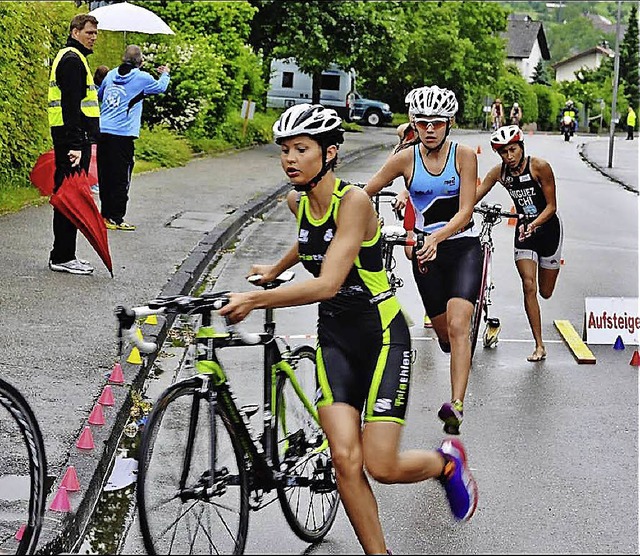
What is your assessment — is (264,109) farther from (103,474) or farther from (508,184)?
(103,474)

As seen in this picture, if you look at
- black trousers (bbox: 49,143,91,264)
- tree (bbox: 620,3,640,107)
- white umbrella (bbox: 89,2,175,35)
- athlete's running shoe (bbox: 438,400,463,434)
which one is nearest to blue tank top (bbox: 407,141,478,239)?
athlete's running shoe (bbox: 438,400,463,434)

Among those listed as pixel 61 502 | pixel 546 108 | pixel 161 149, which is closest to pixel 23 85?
pixel 161 149

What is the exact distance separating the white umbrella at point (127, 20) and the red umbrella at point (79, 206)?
763 cm

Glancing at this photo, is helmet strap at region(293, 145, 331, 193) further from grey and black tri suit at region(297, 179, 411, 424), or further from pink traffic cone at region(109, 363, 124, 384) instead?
pink traffic cone at region(109, 363, 124, 384)

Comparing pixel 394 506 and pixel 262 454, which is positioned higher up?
pixel 262 454

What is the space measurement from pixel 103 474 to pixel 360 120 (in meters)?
54.6

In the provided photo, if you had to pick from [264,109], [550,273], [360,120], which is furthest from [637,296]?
[360,120]

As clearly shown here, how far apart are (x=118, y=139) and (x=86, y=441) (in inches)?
340

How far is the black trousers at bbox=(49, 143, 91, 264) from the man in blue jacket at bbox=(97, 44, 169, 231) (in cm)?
293

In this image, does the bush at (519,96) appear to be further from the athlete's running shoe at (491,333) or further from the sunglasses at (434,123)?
the sunglasses at (434,123)

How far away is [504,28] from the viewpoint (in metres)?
75.8

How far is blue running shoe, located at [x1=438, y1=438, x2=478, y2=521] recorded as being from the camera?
5.17 metres

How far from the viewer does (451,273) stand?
7648mm

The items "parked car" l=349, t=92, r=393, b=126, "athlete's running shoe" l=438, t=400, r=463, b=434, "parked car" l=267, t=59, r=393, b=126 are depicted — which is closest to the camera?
"athlete's running shoe" l=438, t=400, r=463, b=434
